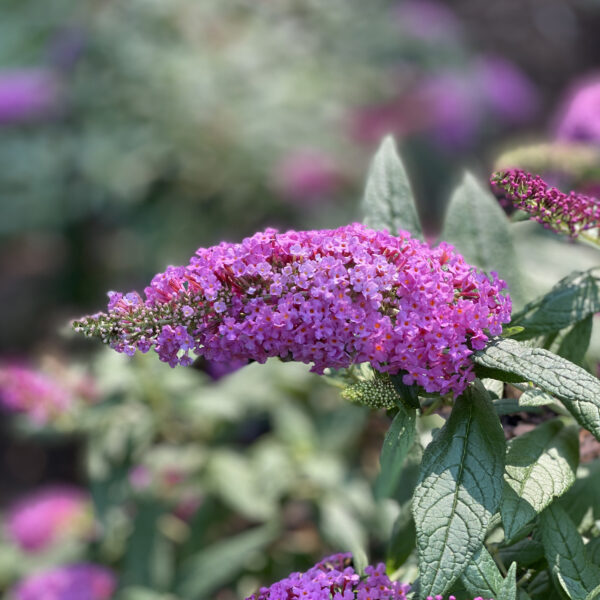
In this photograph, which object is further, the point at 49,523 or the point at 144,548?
the point at 49,523

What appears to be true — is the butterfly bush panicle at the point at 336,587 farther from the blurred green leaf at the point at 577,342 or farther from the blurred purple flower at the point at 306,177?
the blurred purple flower at the point at 306,177

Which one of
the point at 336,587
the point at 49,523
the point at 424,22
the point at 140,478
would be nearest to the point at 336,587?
the point at 336,587

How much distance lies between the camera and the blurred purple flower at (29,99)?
4242 mm

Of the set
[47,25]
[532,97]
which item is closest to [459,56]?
[532,97]

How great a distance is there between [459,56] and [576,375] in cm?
446

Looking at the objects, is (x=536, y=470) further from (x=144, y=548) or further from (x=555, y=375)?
(x=144, y=548)

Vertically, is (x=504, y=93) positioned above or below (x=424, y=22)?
below

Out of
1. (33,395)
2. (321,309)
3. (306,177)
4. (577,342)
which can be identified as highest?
(306,177)

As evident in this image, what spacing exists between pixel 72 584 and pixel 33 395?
56 cm

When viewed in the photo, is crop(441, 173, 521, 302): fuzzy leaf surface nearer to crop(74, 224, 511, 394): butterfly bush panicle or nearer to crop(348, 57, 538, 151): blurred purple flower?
crop(74, 224, 511, 394): butterfly bush panicle

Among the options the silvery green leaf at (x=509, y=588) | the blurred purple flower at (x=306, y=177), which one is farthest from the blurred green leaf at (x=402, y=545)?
the blurred purple flower at (x=306, y=177)

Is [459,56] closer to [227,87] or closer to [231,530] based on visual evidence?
[227,87]

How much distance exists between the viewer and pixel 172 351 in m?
1.09

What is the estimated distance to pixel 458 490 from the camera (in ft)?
3.36
